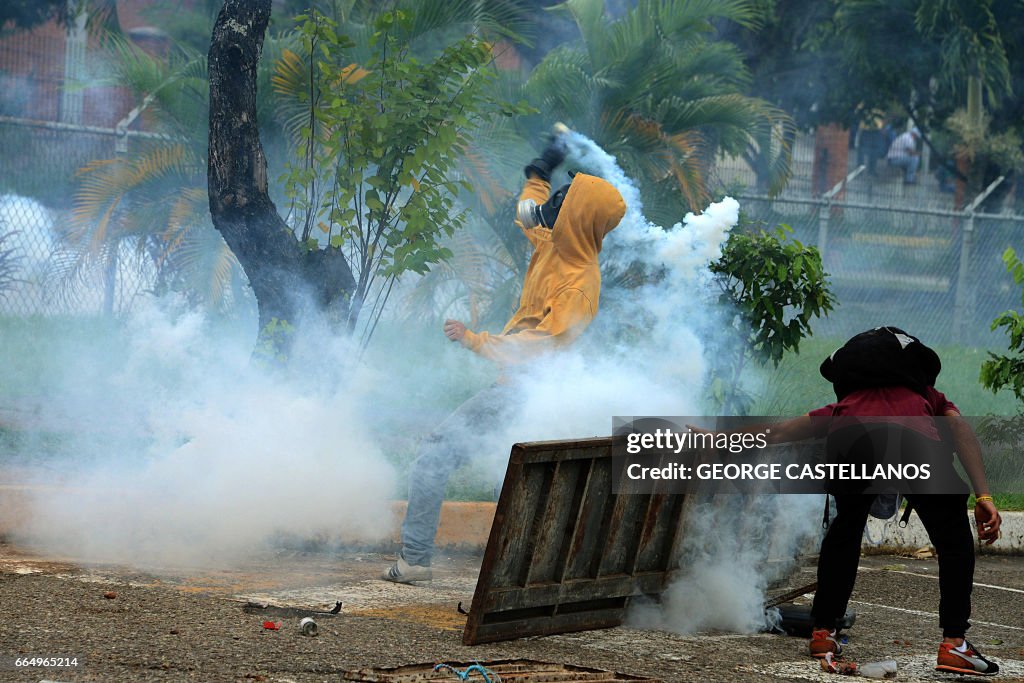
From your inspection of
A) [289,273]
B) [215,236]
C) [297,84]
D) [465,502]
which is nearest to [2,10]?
[215,236]

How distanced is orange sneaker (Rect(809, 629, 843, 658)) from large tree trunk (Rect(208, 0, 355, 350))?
12.8 ft

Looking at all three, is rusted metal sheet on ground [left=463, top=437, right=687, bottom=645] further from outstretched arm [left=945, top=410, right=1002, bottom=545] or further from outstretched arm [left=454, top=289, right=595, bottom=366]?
outstretched arm [left=945, top=410, right=1002, bottom=545]

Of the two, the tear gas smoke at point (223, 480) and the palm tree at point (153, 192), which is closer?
the tear gas smoke at point (223, 480)

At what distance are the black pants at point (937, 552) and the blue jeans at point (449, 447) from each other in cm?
153

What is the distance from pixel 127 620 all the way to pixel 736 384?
4415 millimetres

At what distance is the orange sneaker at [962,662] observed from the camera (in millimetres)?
4793

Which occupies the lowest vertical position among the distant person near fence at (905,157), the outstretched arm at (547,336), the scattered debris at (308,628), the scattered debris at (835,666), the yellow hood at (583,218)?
the scattered debris at (308,628)

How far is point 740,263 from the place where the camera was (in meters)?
7.64

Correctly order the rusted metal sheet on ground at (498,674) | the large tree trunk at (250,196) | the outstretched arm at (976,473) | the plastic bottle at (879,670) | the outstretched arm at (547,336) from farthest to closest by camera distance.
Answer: the large tree trunk at (250,196) → the outstretched arm at (547,336) → the outstretched arm at (976,473) → the plastic bottle at (879,670) → the rusted metal sheet on ground at (498,674)

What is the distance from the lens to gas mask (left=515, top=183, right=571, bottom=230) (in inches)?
241

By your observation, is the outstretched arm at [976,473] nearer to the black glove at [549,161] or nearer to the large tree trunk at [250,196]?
the black glove at [549,161]

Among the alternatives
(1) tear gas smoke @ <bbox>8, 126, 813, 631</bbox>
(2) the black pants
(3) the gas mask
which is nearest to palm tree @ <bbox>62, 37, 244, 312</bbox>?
(1) tear gas smoke @ <bbox>8, 126, 813, 631</bbox>

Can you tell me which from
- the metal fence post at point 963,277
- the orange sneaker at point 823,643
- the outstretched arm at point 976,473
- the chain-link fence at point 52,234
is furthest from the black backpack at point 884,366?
the metal fence post at point 963,277

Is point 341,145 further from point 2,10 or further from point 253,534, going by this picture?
point 2,10
